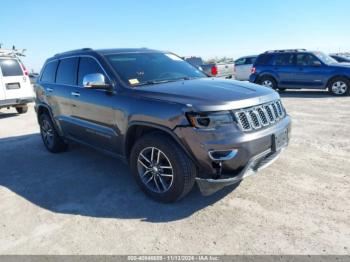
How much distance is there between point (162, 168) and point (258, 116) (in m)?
1.26

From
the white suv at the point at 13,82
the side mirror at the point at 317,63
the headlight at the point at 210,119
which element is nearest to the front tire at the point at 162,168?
the headlight at the point at 210,119

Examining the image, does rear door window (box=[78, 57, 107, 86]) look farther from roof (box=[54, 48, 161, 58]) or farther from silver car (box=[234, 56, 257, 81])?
silver car (box=[234, 56, 257, 81])

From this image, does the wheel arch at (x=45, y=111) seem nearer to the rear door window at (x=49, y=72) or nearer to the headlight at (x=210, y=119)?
the rear door window at (x=49, y=72)

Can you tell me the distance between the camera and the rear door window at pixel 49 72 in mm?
6017

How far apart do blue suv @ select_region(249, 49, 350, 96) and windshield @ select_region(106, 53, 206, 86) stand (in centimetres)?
883

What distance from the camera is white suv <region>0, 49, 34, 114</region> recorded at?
1063 centimetres

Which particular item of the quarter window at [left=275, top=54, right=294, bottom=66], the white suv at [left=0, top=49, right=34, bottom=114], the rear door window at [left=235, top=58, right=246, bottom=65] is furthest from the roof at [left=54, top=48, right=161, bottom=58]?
the rear door window at [left=235, top=58, right=246, bottom=65]

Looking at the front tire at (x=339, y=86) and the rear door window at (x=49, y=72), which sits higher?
the rear door window at (x=49, y=72)

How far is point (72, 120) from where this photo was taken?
533cm

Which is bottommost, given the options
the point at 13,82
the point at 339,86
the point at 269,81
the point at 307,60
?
the point at 339,86

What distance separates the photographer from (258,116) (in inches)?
143

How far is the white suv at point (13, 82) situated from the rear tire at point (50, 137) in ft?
16.1

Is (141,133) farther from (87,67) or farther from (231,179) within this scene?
(87,67)

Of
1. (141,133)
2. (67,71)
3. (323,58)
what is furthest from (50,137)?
(323,58)
